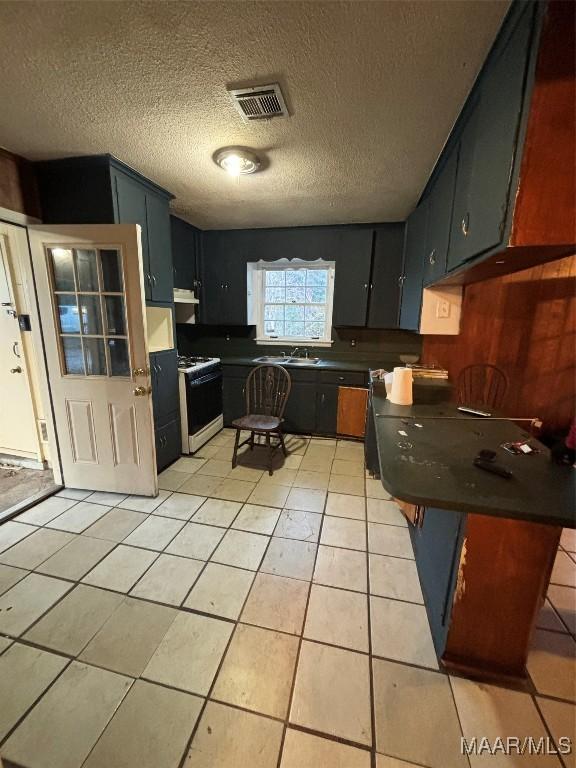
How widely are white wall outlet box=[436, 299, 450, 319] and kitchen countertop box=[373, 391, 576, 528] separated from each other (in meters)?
1.25

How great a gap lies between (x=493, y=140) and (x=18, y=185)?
2.65 metres

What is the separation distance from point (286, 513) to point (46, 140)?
109 inches

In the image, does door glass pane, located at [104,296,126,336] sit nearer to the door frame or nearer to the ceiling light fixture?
the door frame

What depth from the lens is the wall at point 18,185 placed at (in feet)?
6.19

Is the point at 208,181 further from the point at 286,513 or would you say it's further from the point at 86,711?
the point at 86,711

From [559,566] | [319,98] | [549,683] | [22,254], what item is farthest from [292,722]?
[22,254]

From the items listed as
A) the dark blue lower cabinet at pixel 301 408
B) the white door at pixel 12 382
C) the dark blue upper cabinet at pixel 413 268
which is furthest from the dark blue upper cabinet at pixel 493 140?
the white door at pixel 12 382

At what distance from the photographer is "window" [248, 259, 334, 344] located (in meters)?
3.82

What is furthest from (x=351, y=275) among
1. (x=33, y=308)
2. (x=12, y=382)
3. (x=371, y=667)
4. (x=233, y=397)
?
(x=12, y=382)

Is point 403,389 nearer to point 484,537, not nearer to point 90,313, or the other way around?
point 484,537

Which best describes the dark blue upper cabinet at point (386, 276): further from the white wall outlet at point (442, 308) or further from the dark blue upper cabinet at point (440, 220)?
the dark blue upper cabinet at point (440, 220)

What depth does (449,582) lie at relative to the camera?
1.24m

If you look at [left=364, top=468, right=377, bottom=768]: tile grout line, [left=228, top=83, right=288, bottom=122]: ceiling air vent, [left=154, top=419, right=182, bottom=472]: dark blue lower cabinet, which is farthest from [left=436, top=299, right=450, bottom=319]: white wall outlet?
[left=154, top=419, right=182, bottom=472]: dark blue lower cabinet

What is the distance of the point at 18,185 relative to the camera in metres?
1.97
